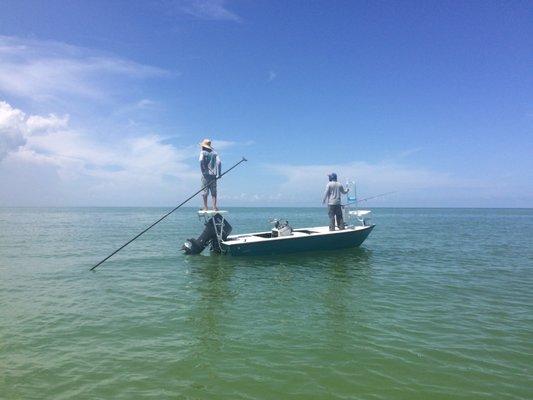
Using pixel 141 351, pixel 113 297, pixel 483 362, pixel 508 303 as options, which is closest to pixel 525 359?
pixel 483 362

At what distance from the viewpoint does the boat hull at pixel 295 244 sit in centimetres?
1686

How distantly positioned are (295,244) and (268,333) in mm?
10017

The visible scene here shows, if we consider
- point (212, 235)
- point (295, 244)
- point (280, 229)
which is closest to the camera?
point (295, 244)

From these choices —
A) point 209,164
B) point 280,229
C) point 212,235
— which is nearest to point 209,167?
point 209,164

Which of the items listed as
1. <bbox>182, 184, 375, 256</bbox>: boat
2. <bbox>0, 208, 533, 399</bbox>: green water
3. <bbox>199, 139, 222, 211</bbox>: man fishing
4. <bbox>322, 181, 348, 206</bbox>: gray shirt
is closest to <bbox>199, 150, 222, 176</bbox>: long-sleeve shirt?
<bbox>199, 139, 222, 211</bbox>: man fishing

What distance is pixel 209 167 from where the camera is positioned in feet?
53.2

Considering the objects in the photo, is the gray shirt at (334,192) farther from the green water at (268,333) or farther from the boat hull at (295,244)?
the green water at (268,333)

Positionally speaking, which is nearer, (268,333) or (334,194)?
(268,333)

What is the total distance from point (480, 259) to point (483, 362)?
42.6 ft

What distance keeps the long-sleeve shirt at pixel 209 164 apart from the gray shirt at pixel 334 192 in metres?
5.76

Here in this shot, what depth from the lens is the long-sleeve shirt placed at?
16.2 m

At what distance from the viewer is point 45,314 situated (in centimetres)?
914

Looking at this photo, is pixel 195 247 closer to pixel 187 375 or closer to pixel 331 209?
pixel 331 209

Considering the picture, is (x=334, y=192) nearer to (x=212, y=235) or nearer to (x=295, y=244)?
(x=295, y=244)
